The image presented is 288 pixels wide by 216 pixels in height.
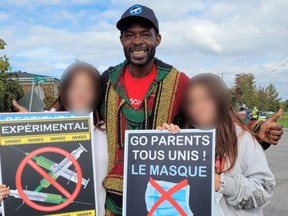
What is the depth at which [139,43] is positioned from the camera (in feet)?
8.57

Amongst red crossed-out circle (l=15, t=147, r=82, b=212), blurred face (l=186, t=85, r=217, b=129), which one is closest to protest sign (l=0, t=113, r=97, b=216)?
red crossed-out circle (l=15, t=147, r=82, b=212)

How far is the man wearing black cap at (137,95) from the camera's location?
8.63 feet

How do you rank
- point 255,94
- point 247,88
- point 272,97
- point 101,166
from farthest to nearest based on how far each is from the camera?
1. point 272,97
2. point 255,94
3. point 247,88
4. point 101,166

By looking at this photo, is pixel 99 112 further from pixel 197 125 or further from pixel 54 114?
pixel 197 125

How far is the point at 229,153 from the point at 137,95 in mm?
757

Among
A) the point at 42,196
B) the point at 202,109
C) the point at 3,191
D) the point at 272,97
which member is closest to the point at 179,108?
the point at 202,109

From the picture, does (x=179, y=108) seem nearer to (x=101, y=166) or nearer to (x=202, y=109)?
(x=202, y=109)

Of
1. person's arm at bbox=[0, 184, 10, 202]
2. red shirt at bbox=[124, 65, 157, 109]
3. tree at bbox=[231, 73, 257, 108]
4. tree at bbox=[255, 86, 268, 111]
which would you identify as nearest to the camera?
person's arm at bbox=[0, 184, 10, 202]

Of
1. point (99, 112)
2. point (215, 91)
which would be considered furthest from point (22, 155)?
point (215, 91)

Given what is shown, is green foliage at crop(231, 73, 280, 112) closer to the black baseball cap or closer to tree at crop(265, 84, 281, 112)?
tree at crop(265, 84, 281, 112)

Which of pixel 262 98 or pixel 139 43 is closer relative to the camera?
pixel 139 43

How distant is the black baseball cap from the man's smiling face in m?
0.04

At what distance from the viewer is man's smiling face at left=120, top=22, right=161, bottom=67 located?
8.61 ft

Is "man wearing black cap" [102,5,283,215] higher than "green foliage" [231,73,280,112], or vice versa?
"man wearing black cap" [102,5,283,215]
